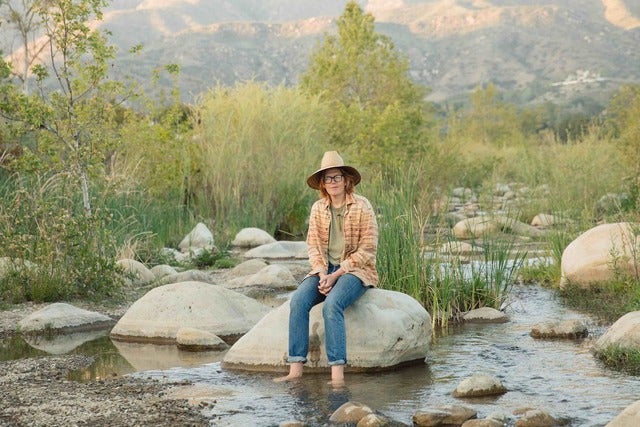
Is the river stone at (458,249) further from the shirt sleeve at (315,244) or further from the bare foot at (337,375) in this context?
the bare foot at (337,375)

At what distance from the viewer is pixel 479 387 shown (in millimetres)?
6270

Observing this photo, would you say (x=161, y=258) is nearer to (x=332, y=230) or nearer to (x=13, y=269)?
(x=13, y=269)

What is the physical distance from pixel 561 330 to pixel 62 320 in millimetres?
4689

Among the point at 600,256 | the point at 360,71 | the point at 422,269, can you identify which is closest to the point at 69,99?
the point at 422,269

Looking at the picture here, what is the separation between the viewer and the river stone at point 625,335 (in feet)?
23.2

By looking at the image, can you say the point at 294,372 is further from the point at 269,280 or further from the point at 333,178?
the point at 269,280

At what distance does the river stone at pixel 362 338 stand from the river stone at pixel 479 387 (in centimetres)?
91

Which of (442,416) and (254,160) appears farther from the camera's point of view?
(254,160)

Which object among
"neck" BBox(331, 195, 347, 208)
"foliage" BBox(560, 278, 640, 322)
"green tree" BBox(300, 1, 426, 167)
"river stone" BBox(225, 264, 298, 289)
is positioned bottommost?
"foliage" BBox(560, 278, 640, 322)

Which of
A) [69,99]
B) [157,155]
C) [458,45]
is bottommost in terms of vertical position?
[157,155]

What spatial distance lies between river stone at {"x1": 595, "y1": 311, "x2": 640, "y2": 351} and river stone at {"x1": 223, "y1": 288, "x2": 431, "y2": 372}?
1.35 m

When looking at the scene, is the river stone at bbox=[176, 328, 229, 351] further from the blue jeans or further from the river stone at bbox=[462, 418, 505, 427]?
the river stone at bbox=[462, 418, 505, 427]

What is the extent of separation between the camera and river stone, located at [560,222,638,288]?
977 centimetres

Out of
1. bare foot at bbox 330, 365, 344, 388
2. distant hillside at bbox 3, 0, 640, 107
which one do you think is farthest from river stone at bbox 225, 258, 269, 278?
distant hillside at bbox 3, 0, 640, 107
